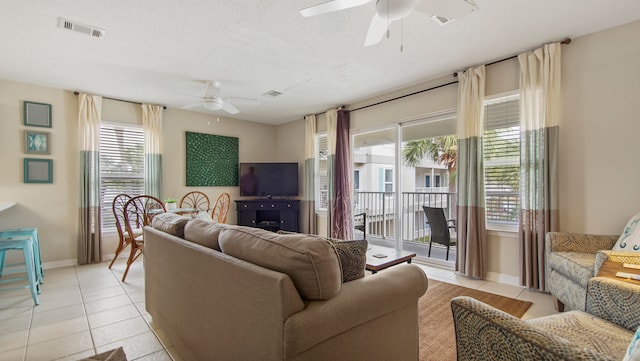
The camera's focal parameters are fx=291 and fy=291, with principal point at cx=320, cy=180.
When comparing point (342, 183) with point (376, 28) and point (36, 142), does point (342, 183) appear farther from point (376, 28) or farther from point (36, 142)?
point (36, 142)

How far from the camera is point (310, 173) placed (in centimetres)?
566

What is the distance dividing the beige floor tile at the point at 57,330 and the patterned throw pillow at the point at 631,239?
4.17m

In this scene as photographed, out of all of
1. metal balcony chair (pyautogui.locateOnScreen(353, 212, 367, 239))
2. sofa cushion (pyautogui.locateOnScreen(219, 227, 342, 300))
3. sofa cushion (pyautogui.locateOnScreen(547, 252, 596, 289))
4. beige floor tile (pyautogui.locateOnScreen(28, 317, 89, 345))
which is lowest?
beige floor tile (pyautogui.locateOnScreen(28, 317, 89, 345))

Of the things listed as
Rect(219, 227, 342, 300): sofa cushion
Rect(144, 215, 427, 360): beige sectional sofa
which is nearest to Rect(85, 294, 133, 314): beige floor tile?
Rect(144, 215, 427, 360): beige sectional sofa

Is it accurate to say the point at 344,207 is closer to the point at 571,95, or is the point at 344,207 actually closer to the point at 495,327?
the point at 571,95

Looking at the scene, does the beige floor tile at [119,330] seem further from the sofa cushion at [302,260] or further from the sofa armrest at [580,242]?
the sofa armrest at [580,242]

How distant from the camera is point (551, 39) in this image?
9.24 feet

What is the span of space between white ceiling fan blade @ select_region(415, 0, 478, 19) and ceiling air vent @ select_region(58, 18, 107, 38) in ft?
8.89

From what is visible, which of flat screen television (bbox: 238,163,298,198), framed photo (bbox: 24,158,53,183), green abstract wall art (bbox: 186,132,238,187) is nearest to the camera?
framed photo (bbox: 24,158,53,183)

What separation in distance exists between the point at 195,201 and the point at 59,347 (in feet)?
11.3

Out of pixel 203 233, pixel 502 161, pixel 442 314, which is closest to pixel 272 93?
pixel 203 233

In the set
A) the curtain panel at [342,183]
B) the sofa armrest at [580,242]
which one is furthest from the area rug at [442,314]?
the curtain panel at [342,183]

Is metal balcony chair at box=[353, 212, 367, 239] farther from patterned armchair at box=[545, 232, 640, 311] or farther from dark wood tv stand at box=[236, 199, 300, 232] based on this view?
patterned armchair at box=[545, 232, 640, 311]

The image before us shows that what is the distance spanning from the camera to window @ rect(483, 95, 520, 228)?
3264 mm
